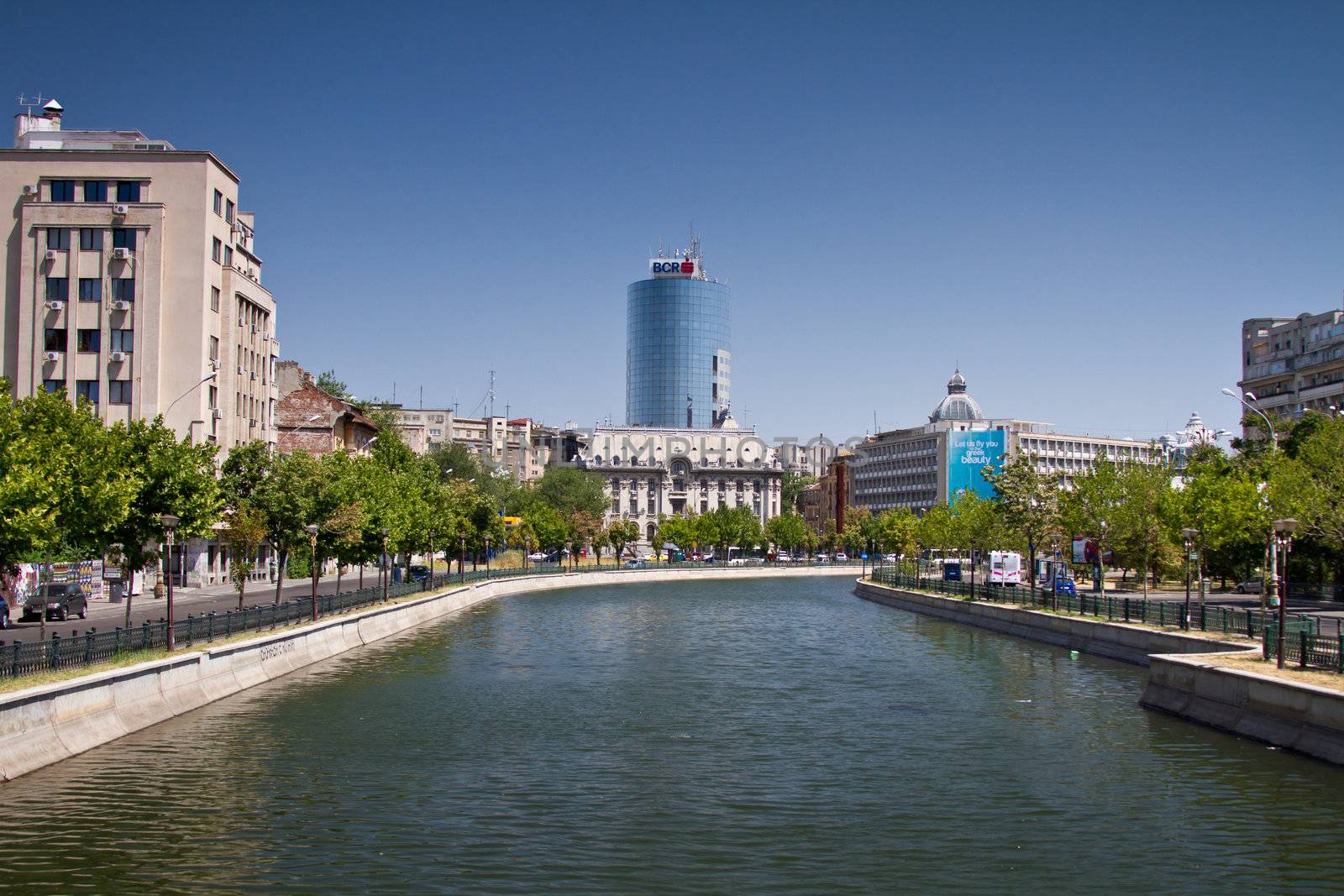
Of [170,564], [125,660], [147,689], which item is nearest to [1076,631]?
[170,564]

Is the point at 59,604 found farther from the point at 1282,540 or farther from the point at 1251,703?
the point at 1282,540

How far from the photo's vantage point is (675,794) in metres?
24.7

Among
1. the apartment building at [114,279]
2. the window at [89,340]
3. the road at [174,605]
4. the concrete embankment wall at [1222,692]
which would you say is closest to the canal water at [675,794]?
the concrete embankment wall at [1222,692]

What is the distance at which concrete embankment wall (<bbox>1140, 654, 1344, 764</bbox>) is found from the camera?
2666 centimetres

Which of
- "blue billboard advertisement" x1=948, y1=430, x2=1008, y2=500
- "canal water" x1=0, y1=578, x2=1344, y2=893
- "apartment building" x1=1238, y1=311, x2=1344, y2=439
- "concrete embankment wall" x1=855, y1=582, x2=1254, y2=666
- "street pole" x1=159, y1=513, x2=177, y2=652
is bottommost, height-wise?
"canal water" x1=0, y1=578, x2=1344, y2=893

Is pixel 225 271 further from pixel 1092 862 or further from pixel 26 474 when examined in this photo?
pixel 1092 862

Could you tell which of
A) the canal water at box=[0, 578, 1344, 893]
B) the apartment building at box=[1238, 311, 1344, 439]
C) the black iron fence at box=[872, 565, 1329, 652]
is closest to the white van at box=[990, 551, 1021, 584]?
the black iron fence at box=[872, 565, 1329, 652]

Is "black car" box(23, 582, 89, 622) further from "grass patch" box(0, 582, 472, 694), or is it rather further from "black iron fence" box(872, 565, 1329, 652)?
"black iron fence" box(872, 565, 1329, 652)

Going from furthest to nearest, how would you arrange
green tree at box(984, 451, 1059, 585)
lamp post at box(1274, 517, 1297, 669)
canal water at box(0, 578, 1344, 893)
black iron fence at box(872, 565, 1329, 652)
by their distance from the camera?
green tree at box(984, 451, 1059, 585) → black iron fence at box(872, 565, 1329, 652) → lamp post at box(1274, 517, 1297, 669) → canal water at box(0, 578, 1344, 893)

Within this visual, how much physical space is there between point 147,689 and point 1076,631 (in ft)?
124

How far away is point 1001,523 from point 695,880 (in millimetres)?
68154

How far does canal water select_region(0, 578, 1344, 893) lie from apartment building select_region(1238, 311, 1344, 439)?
8557 centimetres

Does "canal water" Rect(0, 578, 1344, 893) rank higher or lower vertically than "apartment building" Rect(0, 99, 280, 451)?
lower

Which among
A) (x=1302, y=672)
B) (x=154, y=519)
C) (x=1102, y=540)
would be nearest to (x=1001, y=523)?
(x=1102, y=540)
